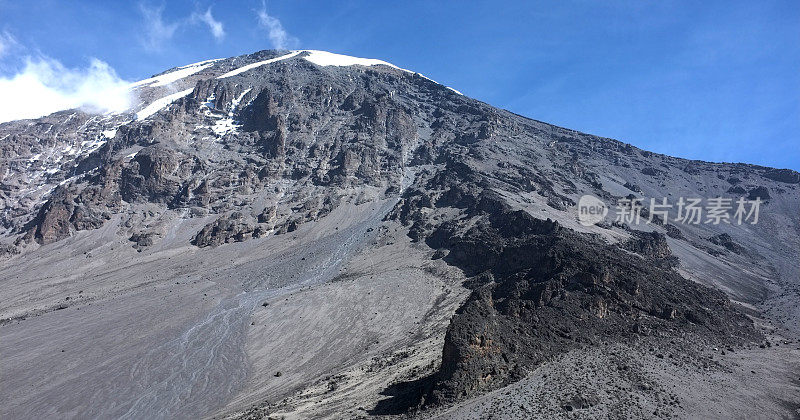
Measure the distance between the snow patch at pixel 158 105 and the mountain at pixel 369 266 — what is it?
1.49m

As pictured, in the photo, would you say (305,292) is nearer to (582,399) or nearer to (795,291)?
(582,399)

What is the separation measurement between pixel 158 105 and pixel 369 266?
121 meters

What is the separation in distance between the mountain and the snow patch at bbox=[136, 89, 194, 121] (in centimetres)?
149

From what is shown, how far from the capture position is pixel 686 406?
28031mm

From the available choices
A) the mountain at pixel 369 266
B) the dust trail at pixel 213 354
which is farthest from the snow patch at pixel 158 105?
the dust trail at pixel 213 354

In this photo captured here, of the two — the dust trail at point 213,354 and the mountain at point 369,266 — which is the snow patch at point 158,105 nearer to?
the mountain at point 369,266

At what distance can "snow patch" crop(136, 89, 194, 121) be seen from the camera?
15443 cm

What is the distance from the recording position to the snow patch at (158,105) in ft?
507

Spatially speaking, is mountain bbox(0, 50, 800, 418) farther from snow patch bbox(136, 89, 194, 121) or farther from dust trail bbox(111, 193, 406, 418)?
snow patch bbox(136, 89, 194, 121)

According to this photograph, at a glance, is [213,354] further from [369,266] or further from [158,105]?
[158,105]

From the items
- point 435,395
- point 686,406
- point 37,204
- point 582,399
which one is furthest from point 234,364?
point 37,204

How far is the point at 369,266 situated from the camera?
75938 mm

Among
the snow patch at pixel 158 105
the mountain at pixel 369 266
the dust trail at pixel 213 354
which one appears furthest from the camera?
the snow patch at pixel 158 105

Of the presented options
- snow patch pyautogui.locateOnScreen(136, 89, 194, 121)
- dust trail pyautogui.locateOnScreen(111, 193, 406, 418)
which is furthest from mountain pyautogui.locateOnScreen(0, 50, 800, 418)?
snow patch pyautogui.locateOnScreen(136, 89, 194, 121)
